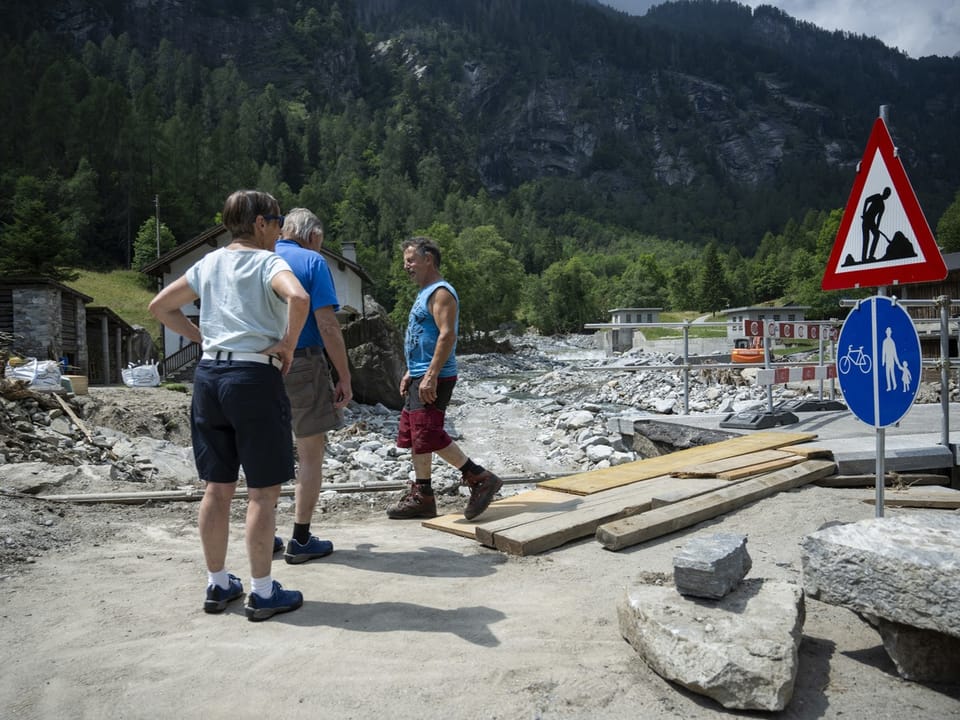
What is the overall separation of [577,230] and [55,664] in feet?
611

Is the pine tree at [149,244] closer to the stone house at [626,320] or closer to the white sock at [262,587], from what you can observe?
the stone house at [626,320]

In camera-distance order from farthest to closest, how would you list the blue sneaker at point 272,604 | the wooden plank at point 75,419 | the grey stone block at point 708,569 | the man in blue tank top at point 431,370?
the wooden plank at point 75,419
the man in blue tank top at point 431,370
the blue sneaker at point 272,604
the grey stone block at point 708,569

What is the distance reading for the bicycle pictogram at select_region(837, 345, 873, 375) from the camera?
12.3 ft

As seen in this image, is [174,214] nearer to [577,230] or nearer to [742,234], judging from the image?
[577,230]

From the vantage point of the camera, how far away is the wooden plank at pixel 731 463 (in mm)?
5551

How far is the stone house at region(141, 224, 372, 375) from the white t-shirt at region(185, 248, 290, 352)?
78.9 feet

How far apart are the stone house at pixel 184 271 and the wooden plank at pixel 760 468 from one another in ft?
73.6

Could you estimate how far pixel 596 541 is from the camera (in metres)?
4.28

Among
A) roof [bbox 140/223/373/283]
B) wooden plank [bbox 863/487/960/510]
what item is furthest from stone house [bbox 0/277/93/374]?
wooden plank [bbox 863/487/960/510]

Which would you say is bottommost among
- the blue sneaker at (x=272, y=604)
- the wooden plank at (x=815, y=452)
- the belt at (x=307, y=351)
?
the blue sneaker at (x=272, y=604)

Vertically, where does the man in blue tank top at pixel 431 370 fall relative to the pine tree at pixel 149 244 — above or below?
below

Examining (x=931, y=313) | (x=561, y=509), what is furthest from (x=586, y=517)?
(x=931, y=313)

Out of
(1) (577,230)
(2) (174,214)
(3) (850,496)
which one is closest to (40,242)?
(2) (174,214)

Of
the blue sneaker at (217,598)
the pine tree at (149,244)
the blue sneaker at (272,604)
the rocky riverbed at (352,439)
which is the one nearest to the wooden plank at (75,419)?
the rocky riverbed at (352,439)
